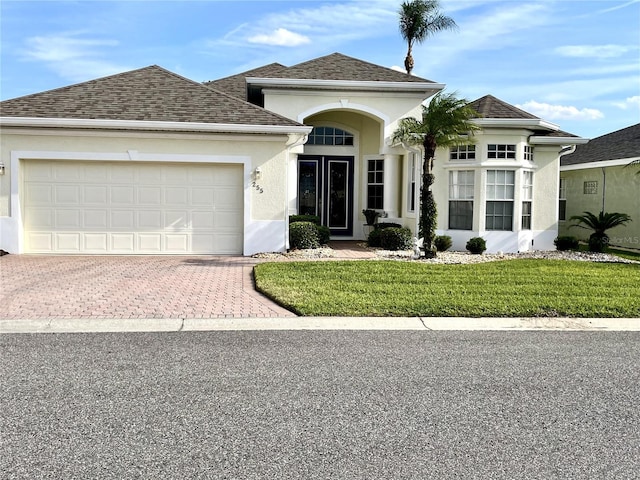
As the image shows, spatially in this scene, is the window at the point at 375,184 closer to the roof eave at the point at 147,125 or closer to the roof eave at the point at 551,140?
the roof eave at the point at 551,140

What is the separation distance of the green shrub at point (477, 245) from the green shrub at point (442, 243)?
0.58 m

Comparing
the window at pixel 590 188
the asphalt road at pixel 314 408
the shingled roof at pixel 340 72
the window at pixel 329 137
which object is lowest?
the asphalt road at pixel 314 408

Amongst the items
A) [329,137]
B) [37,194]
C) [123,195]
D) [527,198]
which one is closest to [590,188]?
[527,198]

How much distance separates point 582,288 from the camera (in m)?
10.7

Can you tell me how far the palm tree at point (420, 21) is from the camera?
29.2 m

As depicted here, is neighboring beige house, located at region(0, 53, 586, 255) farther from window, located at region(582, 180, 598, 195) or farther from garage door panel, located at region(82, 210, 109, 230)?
window, located at region(582, 180, 598, 195)

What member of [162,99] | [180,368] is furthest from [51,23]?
[180,368]

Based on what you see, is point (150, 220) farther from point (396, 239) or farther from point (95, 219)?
point (396, 239)

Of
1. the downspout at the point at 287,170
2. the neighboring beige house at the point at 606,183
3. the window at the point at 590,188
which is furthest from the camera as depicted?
the window at the point at 590,188

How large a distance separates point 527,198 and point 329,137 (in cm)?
682

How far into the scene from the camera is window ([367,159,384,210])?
755 inches

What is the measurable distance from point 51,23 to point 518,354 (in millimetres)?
12609

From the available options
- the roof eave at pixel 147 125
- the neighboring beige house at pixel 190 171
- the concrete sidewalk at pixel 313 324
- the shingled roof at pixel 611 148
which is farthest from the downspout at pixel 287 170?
the shingled roof at pixel 611 148

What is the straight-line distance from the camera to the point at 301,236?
15.4 meters
